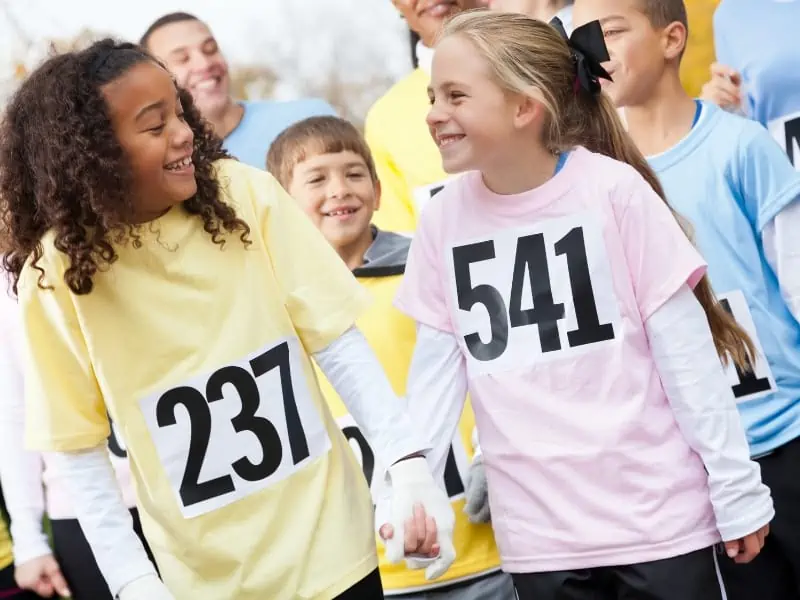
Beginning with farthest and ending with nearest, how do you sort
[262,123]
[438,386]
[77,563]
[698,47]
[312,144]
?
[262,123] → [698,47] → [312,144] → [77,563] → [438,386]

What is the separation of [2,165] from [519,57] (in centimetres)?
80

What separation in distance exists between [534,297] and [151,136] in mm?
608

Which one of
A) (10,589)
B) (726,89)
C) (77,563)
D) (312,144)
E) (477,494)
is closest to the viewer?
(477,494)

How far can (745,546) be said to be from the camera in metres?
1.77

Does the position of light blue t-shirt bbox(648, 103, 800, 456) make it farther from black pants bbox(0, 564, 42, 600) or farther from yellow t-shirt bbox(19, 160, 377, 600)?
black pants bbox(0, 564, 42, 600)

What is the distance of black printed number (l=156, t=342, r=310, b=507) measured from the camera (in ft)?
5.65

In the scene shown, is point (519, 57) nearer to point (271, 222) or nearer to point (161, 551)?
point (271, 222)

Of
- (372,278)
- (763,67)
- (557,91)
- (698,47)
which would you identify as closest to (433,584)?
(372,278)

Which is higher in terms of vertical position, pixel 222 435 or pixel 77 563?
pixel 222 435

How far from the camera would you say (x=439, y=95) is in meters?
1.93

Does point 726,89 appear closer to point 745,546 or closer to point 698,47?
point 698,47

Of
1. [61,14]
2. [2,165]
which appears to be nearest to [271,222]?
[2,165]

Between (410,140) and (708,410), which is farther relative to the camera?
(410,140)

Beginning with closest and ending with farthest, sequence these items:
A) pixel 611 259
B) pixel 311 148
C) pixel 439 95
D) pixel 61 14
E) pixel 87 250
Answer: pixel 87 250
pixel 611 259
pixel 439 95
pixel 311 148
pixel 61 14
